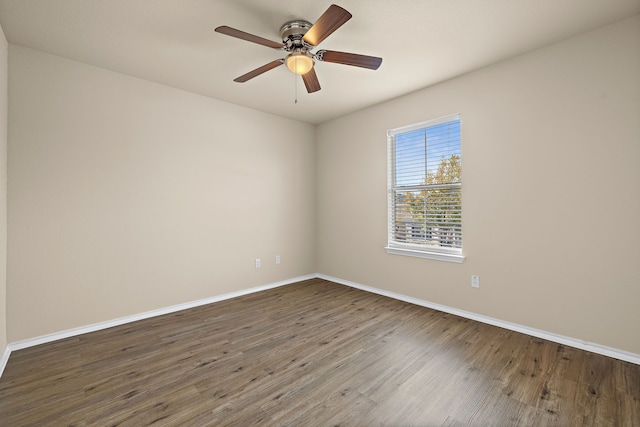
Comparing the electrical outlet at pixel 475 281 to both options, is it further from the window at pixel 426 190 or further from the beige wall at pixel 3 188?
the beige wall at pixel 3 188

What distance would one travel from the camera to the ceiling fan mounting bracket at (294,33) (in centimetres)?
215

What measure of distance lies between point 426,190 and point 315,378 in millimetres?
2488

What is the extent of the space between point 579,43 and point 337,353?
130 inches

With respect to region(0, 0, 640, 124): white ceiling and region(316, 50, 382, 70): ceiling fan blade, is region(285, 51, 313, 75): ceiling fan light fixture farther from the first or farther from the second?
region(0, 0, 640, 124): white ceiling

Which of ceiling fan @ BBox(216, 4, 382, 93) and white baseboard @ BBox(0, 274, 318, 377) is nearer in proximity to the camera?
ceiling fan @ BBox(216, 4, 382, 93)

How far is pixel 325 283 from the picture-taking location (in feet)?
14.7

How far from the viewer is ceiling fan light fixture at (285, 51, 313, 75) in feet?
7.34

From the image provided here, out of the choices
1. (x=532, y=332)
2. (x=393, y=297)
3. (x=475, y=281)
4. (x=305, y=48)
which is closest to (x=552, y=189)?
(x=475, y=281)

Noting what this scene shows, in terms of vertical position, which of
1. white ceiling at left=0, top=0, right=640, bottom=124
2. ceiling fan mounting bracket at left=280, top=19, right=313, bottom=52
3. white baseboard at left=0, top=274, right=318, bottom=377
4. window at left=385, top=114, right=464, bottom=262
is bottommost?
white baseboard at left=0, top=274, right=318, bottom=377

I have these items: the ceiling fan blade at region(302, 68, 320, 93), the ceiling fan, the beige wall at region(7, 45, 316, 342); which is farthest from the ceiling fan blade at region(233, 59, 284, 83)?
the beige wall at region(7, 45, 316, 342)

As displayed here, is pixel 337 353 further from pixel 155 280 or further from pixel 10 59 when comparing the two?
pixel 10 59

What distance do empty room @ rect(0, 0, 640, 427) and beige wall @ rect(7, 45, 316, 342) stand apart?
0.02 metres

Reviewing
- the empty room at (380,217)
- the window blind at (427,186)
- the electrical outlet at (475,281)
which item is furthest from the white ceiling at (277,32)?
the electrical outlet at (475,281)

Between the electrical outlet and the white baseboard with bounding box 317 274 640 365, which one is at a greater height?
the electrical outlet
